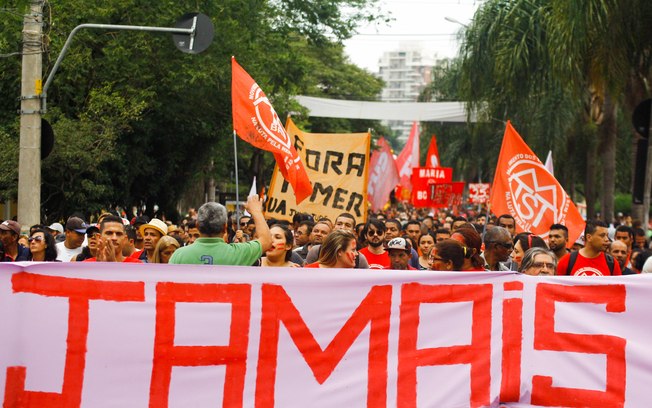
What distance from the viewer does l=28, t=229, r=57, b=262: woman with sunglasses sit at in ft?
30.9

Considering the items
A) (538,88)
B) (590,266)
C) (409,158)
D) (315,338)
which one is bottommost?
(315,338)

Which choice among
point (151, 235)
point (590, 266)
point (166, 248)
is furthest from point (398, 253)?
point (151, 235)

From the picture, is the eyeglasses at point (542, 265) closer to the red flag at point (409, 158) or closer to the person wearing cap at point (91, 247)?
the person wearing cap at point (91, 247)

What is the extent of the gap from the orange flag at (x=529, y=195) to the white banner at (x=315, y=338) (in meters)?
6.48

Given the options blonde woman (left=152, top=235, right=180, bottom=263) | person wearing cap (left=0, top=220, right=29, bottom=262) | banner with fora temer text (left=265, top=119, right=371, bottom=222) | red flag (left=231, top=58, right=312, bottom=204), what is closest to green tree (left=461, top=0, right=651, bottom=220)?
banner with fora temer text (left=265, top=119, right=371, bottom=222)

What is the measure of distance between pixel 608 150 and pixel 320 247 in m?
18.6

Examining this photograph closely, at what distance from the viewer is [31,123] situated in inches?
541

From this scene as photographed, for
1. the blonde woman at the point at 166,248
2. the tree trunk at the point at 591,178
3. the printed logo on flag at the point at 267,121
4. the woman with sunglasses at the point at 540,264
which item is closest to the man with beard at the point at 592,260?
the woman with sunglasses at the point at 540,264

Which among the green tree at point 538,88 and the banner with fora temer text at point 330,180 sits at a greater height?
the green tree at point 538,88

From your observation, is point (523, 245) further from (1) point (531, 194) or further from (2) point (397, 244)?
(1) point (531, 194)

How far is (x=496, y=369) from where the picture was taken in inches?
251

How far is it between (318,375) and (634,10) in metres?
12.0

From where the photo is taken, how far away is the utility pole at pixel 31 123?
13531mm

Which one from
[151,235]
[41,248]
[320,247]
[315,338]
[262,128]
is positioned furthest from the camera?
[262,128]
